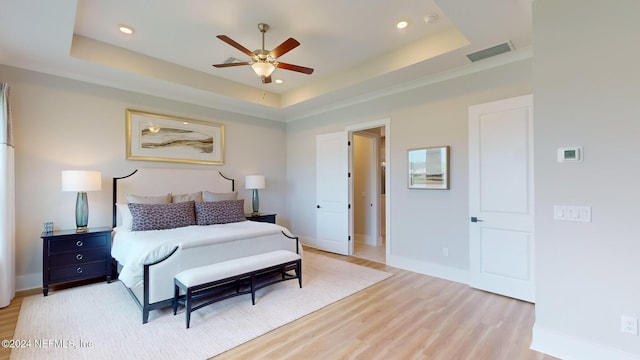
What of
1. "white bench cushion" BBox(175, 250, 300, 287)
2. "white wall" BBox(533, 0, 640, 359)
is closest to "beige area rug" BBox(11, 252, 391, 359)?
"white bench cushion" BBox(175, 250, 300, 287)

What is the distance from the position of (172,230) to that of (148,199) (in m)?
0.81

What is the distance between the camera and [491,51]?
327cm

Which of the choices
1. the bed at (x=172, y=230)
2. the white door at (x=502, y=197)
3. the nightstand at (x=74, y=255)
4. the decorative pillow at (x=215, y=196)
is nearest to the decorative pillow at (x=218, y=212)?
the bed at (x=172, y=230)

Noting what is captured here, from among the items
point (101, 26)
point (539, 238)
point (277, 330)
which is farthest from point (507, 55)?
point (101, 26)

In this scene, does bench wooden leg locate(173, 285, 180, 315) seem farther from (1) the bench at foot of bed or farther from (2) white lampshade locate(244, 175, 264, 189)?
(2) white lampshade locate(244, 175, 264, 189)

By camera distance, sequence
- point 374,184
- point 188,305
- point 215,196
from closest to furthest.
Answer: point 188,305 → point 215,196 → point 374,184

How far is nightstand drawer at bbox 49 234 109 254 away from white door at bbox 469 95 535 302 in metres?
4.87

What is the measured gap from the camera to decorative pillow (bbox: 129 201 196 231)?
3.68 m

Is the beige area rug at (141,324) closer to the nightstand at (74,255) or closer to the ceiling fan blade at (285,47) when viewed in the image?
the nightstand at (74,255)

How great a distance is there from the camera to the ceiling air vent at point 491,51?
10.3 ft

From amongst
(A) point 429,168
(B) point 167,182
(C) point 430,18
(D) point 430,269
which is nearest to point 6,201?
(B) point 167,182

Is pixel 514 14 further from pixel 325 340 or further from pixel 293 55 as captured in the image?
pixel 325 340

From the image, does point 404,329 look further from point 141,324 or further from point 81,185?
point 81,185

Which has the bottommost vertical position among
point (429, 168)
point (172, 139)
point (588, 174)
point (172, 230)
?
point (172, 230)
